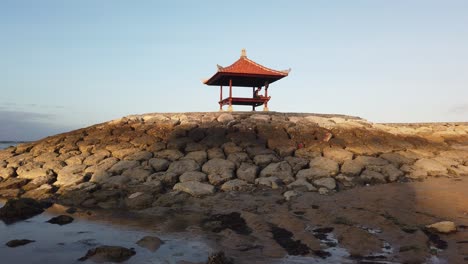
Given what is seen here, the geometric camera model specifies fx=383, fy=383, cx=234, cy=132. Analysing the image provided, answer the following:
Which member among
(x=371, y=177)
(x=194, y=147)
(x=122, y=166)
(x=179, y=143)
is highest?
(x=179, y=143)

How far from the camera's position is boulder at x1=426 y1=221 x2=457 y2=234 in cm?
653

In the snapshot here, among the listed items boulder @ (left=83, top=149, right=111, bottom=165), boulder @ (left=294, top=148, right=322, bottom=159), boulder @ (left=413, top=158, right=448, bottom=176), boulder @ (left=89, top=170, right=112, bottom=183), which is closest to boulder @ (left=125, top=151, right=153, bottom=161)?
boulder @ (left=83, top=149, right=111, bottom=165)

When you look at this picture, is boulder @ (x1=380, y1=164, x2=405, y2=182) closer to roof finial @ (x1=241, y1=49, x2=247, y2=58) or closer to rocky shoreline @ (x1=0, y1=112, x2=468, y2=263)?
rocky shoreline @ (x1=0, y1=112, x2=468, y2=263)

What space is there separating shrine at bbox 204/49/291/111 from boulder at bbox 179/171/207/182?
8453 millimetres

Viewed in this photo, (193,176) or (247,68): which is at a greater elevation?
(247,68)

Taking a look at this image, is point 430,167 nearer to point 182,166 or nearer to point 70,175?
point 182,166

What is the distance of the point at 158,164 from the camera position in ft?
37.6

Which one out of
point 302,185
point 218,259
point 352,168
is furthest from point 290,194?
point 218,259

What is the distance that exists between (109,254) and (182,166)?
5.32m

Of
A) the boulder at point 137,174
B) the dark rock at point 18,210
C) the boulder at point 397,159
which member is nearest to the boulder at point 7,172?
the dark rock at point 18,210

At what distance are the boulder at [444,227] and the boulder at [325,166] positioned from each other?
13.4 feet

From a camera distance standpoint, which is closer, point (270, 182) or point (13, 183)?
point (270, 182)

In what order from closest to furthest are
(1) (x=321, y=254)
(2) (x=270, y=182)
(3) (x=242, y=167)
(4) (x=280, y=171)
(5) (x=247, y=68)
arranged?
1. (1) (x=321, y=254)
2. (2) (x=270, y=182)
3. (4) (x=280, y=171)
4. (3) (x=242, y=167)
5. (5) (x=247, y=68)

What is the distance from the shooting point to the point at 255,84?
839 inches
